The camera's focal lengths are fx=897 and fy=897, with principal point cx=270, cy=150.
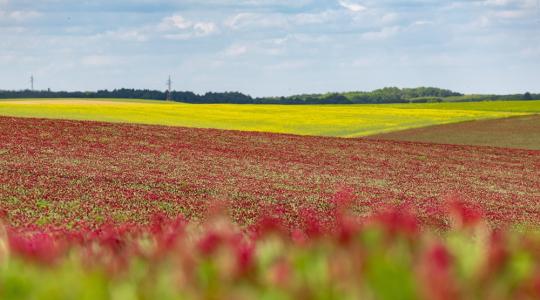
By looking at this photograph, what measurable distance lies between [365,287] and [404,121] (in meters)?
77.6

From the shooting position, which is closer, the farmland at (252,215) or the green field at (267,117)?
the farmland at (252,215)

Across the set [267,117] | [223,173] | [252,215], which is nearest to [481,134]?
[267,117]

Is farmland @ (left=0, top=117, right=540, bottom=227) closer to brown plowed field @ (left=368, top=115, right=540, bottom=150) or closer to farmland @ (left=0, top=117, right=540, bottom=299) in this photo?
farmland @ (left=0, top=117, right=540, bottom=299)

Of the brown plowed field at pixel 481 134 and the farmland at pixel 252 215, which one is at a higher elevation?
the farmland at pixel 252 215

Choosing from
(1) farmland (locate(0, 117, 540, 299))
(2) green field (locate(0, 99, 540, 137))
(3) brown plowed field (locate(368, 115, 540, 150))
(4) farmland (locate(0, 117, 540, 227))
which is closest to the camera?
(1) farmland (locate(0, 117, 540, 299))

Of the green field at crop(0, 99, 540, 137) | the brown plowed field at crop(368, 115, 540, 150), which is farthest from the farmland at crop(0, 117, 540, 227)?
the green field at crop(0, 99, 540, 137)

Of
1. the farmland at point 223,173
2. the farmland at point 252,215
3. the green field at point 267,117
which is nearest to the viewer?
the farmland at point 252,215

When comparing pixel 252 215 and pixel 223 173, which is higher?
pixel 252 215

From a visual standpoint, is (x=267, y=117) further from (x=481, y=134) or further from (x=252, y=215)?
(x=252, y=215)

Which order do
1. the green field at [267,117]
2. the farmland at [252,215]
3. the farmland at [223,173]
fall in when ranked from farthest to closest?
the green field at [267,117], the farmland at [223,173], the farmland at [252,215]

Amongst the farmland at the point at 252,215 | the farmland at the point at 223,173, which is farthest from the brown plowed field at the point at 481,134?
the farmland at the point at 223,173

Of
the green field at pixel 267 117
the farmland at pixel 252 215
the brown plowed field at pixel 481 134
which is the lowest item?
the brown plowed field at pixel 481 134

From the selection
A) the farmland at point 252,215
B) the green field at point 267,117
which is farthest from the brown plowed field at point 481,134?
the farmland at point 252,215

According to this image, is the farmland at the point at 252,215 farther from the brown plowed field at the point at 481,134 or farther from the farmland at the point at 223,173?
the brown plowed field at the point at 481,134
